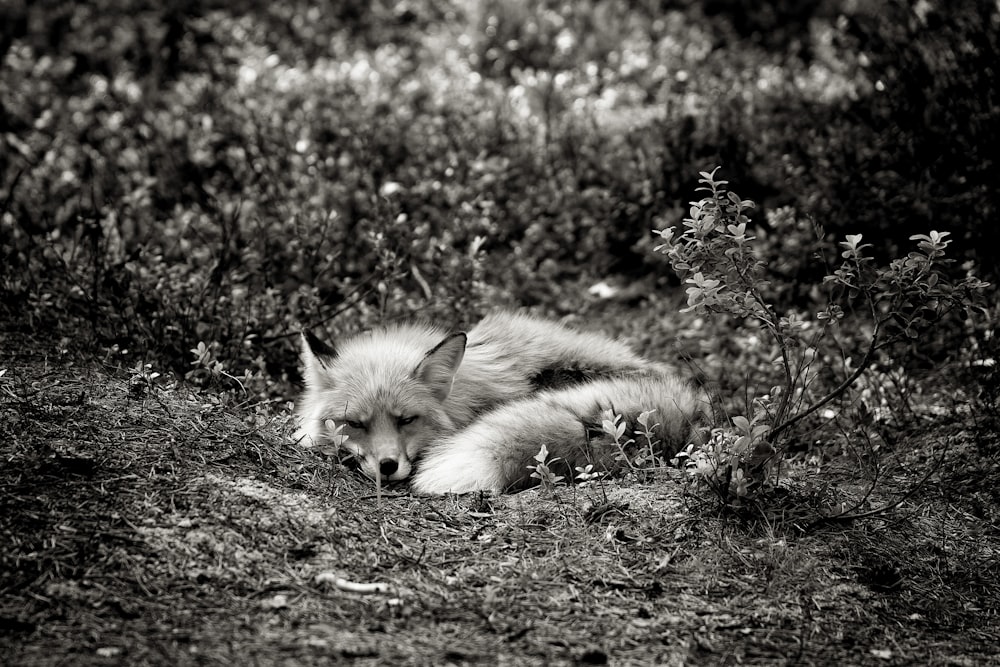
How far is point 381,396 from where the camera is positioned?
4578 millimetres

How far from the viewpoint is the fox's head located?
4504 mm

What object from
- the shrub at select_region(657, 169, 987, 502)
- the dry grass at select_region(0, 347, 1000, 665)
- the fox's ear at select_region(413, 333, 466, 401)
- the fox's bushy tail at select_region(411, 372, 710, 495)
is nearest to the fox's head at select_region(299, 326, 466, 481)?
the fox's ear at select_region(413, 333, 466, 401)

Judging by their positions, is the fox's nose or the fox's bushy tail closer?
the fox's bushy tail

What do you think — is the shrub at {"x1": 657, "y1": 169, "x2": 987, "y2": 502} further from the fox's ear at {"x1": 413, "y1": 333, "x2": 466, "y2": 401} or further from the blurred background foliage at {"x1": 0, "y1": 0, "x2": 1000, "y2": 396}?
the blurred background foliage at {"x1": 0, "y1": 0, "x2": 1000, "y2": 396}

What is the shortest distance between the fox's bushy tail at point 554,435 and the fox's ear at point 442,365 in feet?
1.24

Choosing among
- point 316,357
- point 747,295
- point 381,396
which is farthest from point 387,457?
point 747,295

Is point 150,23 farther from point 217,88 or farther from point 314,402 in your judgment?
point 314,402

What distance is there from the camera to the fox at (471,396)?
4.02 m

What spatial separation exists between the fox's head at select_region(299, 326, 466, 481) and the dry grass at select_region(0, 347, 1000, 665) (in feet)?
1.66

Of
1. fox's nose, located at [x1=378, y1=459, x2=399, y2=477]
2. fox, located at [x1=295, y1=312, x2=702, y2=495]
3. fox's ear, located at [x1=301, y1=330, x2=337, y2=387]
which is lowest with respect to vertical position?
fox's nose, located at [x1=378, y1=459, x2=399, y2=477]

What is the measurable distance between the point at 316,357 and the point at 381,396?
408mm

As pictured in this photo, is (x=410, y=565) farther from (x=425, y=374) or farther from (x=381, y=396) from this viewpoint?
(x=425, y=374)

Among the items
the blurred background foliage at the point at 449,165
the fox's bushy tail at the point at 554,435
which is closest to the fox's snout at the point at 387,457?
the fox's bushy tail at the point at 554,435

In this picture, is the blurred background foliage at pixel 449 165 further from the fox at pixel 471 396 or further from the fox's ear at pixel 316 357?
the fox at pixel 471 396
